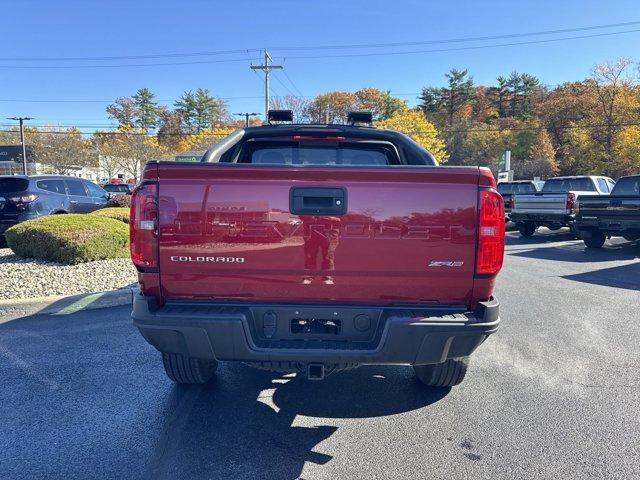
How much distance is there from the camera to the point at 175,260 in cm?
252

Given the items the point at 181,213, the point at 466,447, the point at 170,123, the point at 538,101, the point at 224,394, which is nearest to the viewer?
the point at 181,213

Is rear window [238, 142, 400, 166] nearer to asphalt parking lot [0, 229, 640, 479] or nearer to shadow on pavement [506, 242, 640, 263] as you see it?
asphalt parking lot [0, 229, 640, 479]

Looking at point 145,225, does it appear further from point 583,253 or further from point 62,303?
point 583,253

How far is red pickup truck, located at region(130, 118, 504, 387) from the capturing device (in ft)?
8.07

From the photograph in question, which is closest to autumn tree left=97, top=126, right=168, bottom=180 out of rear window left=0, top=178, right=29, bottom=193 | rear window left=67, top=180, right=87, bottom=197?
rear window left=67, top=180, right=87, bottom=197

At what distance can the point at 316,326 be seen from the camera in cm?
263

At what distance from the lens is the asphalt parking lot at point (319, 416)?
8.55 ft

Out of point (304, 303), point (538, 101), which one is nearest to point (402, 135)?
point (304, 303)

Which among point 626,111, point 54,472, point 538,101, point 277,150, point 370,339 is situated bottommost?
point 54,472

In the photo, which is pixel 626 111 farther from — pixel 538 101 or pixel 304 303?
pixel 304 303

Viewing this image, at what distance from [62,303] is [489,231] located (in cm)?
572

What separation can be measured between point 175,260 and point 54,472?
1.41 meters

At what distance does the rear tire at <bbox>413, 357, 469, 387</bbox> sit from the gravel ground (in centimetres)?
517

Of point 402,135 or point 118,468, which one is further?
point 402,135
